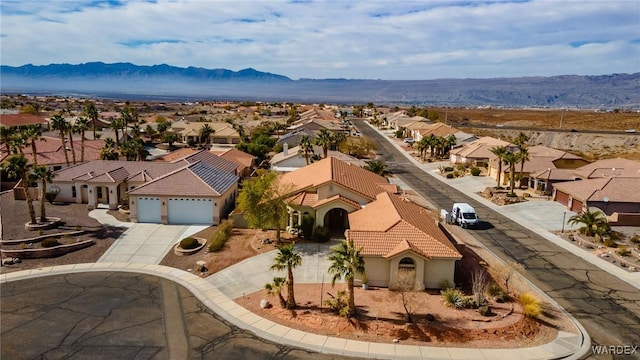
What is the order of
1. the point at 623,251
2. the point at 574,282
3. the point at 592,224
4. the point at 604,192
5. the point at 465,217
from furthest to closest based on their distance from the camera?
the point at 604,192, the point at 465,217, the point at 592,224, the point at 623,251, the point at 574,282

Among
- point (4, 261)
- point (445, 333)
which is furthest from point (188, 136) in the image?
point (445, 333)

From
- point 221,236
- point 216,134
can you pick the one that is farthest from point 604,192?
point 216,134

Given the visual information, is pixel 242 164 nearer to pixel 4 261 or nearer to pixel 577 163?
pixel 4 261

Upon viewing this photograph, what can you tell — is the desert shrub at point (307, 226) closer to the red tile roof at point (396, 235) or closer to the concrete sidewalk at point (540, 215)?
the red tile roof at point (396, 235)

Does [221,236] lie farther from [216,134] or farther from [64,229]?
[216,134]

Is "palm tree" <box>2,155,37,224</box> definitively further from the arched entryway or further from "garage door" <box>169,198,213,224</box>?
the arched entryway

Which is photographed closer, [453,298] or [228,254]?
[453,298]
